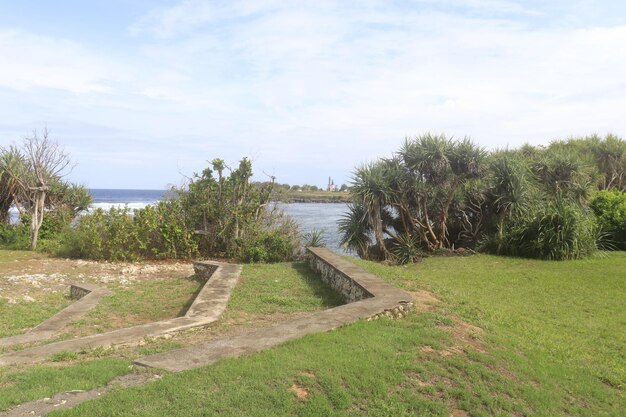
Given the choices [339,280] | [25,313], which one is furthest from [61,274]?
[339,280]

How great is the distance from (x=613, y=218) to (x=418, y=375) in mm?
13805

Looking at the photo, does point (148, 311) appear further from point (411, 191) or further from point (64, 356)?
point (411, 191)

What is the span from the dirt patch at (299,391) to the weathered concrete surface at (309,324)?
72cm

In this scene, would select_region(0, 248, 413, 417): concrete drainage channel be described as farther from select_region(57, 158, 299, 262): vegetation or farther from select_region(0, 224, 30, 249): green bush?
select_region(0, 224, 30, 249): green bush

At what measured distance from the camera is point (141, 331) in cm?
519

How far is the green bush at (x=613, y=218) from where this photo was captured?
15.0 meters

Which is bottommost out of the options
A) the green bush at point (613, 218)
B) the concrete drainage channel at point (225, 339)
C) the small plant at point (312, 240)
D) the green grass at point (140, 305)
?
the green grass at point (140, 305)

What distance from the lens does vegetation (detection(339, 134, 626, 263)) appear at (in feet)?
42.0

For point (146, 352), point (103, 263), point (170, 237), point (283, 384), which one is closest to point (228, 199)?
point (170, 237)

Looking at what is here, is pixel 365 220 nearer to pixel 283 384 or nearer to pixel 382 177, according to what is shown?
pixel 382 177

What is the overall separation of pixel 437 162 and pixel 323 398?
35.0ft

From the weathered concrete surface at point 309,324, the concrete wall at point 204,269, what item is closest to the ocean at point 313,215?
the concrete wall at point 204,269

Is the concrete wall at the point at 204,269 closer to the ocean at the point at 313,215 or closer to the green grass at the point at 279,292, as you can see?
the green grass at the point at 279,292

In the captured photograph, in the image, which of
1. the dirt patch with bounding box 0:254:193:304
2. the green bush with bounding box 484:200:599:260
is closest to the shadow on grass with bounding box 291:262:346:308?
the dirt patch with bounding box 0:254:193:304
